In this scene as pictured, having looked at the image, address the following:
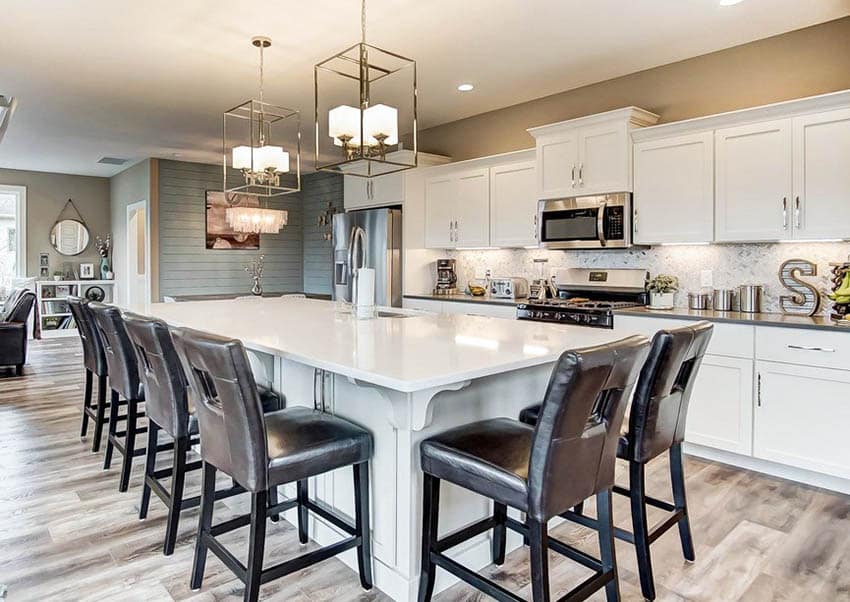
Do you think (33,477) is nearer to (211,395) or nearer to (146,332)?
(146,332)

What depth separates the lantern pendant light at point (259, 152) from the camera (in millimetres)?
3797

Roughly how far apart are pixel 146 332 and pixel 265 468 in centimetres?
88

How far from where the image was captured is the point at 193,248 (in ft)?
26.4

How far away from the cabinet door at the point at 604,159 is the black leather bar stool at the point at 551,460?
2.76m

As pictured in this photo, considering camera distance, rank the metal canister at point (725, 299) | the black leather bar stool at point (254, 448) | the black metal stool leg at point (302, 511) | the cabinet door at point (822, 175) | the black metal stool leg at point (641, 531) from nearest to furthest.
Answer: the black leather bar stool at point (254, 448), the black metal stool leg at point (641, 531), the black metal stool leg at point (302, 511), the cabinet door at point (822, 175), the metal canister at point (725, 299)

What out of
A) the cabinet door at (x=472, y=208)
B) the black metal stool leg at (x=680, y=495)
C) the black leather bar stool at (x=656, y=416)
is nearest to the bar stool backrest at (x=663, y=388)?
the black leather bar stool at (x=656, y=416)

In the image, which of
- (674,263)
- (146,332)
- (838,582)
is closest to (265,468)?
(146,332)

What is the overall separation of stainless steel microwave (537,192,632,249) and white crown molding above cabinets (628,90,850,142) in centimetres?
46

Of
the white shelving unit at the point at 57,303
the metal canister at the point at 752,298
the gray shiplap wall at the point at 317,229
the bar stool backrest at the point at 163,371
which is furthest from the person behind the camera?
the white shelving unit at the point at 57,303

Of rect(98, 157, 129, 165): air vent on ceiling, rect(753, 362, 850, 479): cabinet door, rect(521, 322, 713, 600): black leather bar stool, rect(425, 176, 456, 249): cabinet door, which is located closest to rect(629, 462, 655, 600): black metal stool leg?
rect(521, 322, 713, 600): black leather bar stool

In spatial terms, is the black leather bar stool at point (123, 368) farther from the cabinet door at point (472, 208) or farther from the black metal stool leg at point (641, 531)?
the cabinet door at point (472, 208)

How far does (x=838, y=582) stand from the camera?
2.16 metres

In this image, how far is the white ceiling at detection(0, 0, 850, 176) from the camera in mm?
3277

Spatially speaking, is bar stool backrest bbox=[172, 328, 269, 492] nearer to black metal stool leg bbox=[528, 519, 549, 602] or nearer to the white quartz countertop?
the white quartz countertop
